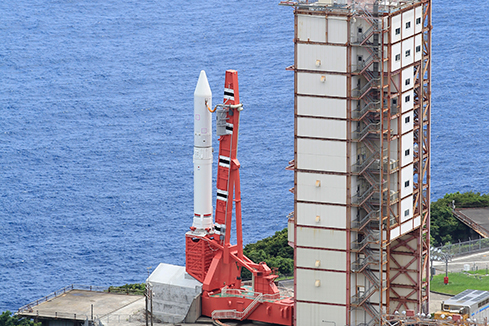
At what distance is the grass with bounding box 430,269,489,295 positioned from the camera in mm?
149738

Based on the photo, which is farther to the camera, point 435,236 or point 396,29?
point 435,236

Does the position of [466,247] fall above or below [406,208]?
below

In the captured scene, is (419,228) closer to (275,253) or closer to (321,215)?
(321,215)

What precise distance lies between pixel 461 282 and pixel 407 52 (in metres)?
39.8

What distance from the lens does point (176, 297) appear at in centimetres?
13625

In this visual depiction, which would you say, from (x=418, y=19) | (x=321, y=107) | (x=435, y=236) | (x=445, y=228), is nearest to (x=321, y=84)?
(x=321, y=107)

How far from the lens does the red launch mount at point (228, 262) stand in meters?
134

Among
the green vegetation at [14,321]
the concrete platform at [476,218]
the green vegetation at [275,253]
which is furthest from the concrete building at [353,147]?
the concrete platform at [476,218]

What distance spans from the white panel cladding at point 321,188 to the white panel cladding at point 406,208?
274 inches

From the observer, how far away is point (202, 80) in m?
136

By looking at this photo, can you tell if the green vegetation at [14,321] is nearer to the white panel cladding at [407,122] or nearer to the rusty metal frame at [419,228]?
the rusty metal frame at [419,228]

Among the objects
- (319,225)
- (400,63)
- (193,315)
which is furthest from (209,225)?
(400,63)

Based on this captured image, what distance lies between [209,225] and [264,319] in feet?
39.2

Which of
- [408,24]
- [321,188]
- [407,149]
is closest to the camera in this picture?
[408,24]
